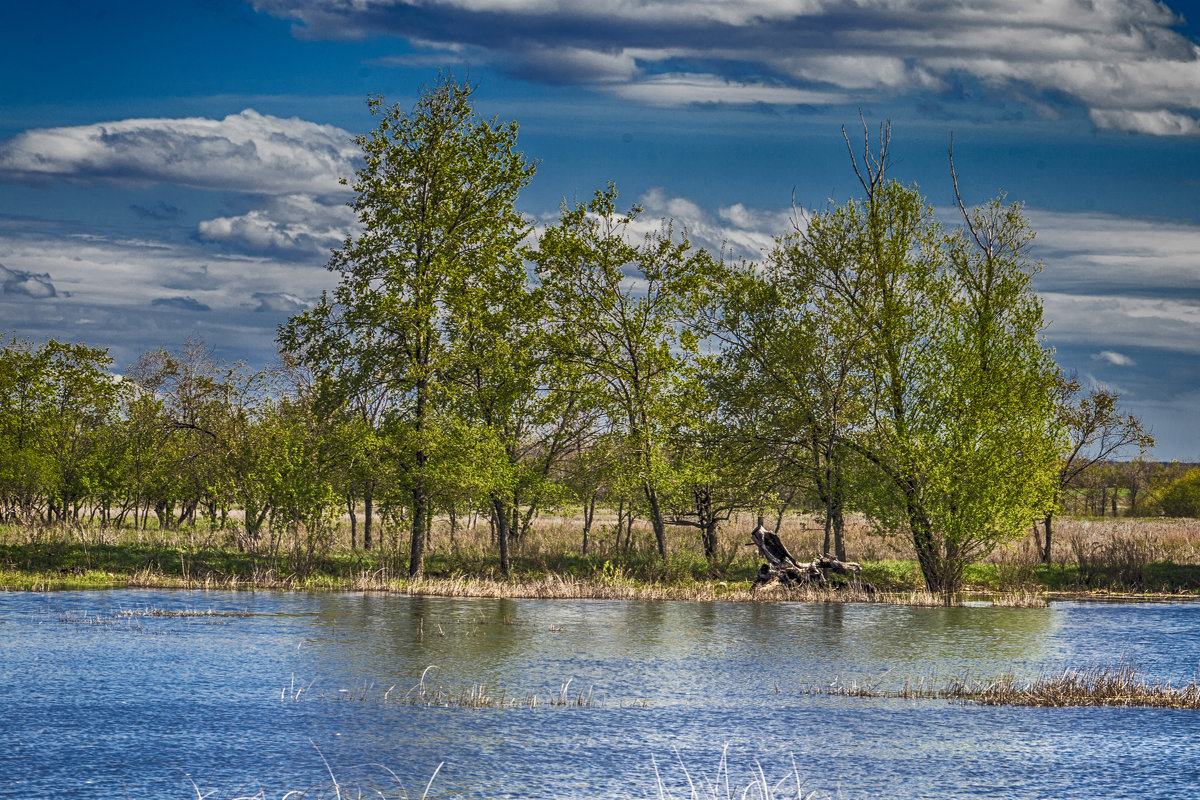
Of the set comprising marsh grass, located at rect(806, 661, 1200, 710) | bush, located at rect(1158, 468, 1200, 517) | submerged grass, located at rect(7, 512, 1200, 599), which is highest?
bush, located at rect(1158, 468, 1200, 517)

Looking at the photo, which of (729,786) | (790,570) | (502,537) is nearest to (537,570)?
(502,537)

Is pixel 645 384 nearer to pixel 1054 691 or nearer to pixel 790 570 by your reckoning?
pixel 790 570

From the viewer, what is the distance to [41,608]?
3158cm

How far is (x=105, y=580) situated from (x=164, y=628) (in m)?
12.1

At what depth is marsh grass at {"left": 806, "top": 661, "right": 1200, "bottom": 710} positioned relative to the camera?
20.6 meters

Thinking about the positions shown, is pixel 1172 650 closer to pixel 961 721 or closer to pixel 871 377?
pixel 961 721

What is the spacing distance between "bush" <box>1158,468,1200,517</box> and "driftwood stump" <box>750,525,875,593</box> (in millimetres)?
63556

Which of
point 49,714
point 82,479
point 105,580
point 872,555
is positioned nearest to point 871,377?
point 872,555

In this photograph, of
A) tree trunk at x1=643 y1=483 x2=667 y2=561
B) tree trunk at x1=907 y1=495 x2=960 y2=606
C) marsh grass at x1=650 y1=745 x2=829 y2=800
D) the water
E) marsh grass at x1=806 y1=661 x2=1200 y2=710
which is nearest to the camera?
marsh grass at x1=650 y1=745 x2=829 y2=800

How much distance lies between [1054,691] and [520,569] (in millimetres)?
26007

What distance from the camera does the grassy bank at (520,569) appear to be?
1522 inches

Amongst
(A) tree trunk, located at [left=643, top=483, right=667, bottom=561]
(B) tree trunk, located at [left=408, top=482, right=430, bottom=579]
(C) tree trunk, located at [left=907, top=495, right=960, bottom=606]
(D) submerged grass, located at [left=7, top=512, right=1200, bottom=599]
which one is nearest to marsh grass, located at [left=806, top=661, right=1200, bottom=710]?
(D) submerged grass, located at [left=7, top=512, right=1200, bottom=599]

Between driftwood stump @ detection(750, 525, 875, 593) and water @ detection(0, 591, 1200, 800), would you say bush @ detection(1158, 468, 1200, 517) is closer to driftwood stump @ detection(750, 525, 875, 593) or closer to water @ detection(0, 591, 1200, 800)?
driftwood stump @ detection(750, 525, 875, 593)

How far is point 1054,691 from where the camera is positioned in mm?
20844
